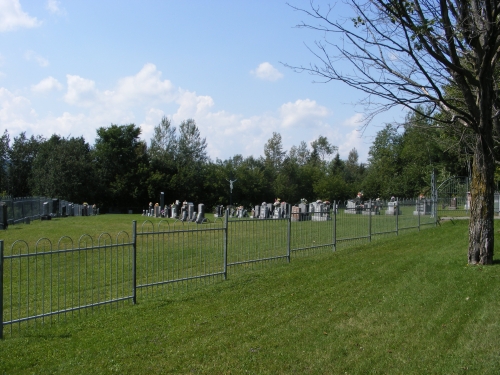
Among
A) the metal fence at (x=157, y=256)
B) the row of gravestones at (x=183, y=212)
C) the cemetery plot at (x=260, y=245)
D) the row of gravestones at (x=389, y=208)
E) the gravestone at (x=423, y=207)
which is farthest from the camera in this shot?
the row of gravestones at (x=183, y=212)

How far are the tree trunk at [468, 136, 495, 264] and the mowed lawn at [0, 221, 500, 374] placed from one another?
354mm

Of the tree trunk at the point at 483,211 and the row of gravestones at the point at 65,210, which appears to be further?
the row of gravestones at the point at 65,210

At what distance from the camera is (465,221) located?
21672mm

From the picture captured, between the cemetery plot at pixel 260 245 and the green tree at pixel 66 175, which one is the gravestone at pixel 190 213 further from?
the green tree at pixel 66 175

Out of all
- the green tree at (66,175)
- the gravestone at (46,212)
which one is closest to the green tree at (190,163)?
the green tree at (66,175)

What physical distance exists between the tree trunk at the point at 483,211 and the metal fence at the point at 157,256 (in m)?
4.58

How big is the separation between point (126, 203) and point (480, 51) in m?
58.2

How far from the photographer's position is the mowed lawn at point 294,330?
538 centimetres

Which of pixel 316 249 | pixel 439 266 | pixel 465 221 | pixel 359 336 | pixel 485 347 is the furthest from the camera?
pixel 465 221

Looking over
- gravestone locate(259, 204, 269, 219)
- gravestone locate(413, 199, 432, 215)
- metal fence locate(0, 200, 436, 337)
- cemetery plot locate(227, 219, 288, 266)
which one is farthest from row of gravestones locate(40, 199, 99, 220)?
gravestone locate(413, 199, 432, 215)

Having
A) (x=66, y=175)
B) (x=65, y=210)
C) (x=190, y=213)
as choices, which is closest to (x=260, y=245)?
(x=190, y=213)

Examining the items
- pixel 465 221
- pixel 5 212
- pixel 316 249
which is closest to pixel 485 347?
pixel 316 249

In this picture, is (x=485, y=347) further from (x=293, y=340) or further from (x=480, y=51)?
(x=480, y=51)

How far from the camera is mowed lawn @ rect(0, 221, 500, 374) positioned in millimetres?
5375
